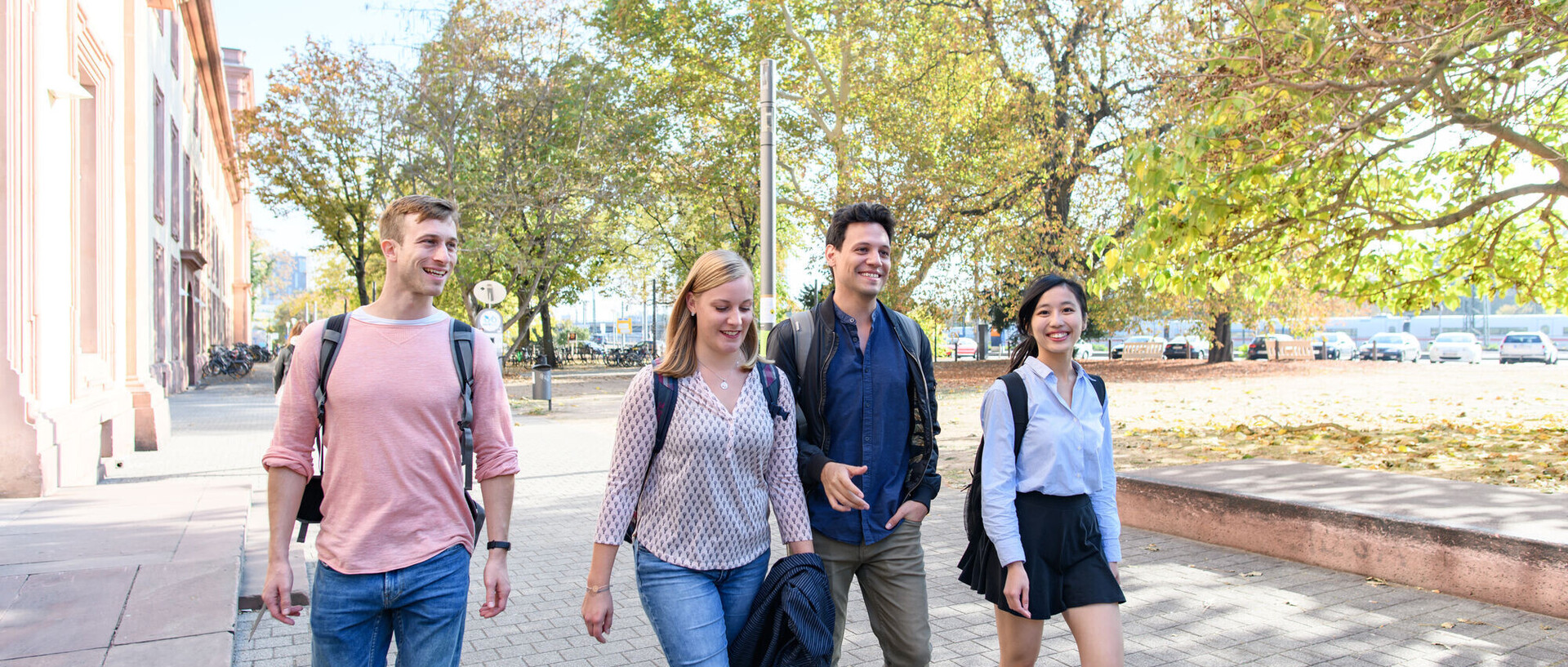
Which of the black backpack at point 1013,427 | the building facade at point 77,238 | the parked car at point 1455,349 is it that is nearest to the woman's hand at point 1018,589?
the black backpack at point 1013,427

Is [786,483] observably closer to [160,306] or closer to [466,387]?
[466,387]

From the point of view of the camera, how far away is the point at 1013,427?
319 centimetres

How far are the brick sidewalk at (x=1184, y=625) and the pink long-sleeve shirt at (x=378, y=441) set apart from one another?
90.6 inches

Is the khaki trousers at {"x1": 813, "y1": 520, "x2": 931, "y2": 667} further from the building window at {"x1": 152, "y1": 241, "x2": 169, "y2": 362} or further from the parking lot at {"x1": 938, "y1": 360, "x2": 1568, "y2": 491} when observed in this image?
the building window at {"x1": 152, "y1": 241, "x2": 169, "y2": 362}

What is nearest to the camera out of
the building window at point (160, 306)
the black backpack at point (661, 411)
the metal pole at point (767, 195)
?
the black backpack at point (661, 411)

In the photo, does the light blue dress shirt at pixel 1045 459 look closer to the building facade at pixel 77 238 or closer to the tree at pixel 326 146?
the building facade at pixel 77 238

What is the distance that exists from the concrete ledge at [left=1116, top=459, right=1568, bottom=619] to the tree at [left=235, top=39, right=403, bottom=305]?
754 inches

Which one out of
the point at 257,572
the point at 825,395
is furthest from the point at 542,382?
the point at 825,395

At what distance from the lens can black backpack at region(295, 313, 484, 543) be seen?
2547 mm

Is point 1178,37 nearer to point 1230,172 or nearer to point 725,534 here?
point 1230,172

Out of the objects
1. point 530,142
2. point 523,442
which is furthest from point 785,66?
point 523,442

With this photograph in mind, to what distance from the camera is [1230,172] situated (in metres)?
8.94

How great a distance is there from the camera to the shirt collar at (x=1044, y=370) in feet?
10.8

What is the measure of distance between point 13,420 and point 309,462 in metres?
6.52
